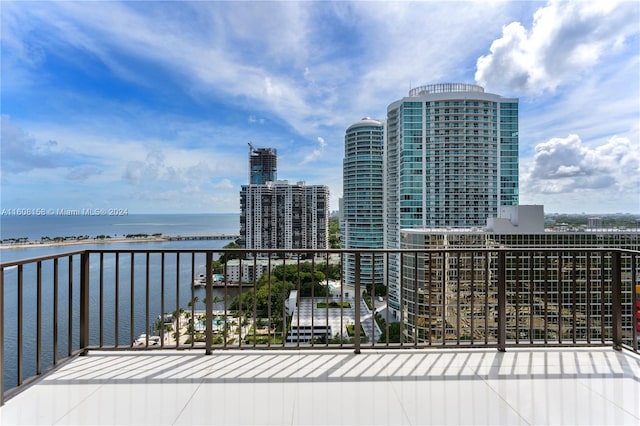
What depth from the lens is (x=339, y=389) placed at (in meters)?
2.12

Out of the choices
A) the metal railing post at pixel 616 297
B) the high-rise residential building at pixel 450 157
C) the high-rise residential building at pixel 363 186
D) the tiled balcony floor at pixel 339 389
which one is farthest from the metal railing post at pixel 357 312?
the high-rise residential building at pixel 363 186

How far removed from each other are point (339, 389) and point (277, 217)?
37150mm

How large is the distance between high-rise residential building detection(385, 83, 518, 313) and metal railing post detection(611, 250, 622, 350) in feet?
93.0

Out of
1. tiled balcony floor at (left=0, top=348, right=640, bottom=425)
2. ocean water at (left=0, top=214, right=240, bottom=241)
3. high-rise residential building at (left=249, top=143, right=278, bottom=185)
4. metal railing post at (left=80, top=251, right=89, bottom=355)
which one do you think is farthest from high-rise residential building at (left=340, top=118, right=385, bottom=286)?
metal railing post at (left=80, top=251, right=89, bottom=355)

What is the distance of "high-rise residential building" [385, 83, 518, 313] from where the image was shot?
31.6 m

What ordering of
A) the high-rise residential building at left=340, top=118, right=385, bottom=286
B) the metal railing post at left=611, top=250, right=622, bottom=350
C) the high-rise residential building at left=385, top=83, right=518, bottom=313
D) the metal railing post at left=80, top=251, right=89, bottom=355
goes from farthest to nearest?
the high-rise residential building at left=340, top=118, right=385, bottom=286, the high-rise residential building at left=385, top=83, right=518, bottom=313, the metal railing post at left=611, top=250, right=622, bottom=350, the metal railing post at left=80, top=251, right=89, bottom=355

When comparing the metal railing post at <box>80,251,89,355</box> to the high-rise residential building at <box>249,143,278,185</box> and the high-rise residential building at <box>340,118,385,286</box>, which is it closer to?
the high-rise residential building at <box>340,118,385,286</box>

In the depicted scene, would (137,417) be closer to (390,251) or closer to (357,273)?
(357,273)

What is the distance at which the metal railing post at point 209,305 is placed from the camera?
8.74 ft

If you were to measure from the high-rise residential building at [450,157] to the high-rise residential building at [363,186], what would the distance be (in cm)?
113

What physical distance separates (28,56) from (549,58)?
3397 centimetres

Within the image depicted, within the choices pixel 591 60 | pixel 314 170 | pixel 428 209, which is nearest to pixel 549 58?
pixel 591 60

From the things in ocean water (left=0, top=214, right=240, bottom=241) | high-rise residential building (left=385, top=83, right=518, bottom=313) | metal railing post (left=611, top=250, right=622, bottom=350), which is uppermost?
high-rise residential building (left=385, top=83, right=518, bottom=313)

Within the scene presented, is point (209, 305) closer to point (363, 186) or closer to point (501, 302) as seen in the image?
point (501, 302)
